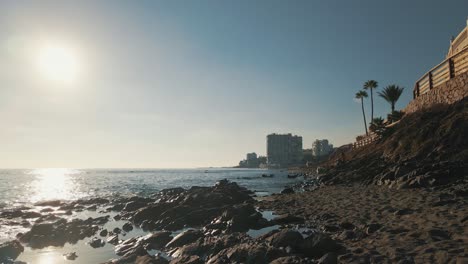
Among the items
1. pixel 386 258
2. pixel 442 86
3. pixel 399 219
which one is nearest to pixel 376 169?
pixel 442 86

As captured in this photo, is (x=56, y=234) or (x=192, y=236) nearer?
(x=192, y=236)

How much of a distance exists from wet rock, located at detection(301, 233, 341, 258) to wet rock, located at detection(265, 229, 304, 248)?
1.08 feet

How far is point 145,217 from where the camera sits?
77.3 feet

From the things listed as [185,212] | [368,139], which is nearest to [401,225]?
[185,212]

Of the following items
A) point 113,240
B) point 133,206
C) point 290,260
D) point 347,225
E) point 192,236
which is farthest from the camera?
point 133,206

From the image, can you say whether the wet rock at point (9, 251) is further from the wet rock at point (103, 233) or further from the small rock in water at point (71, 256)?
the wet rock at point (103, 233)

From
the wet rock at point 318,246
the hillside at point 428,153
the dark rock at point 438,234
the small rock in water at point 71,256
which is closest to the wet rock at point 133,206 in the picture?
the small rock in water at point 71,256

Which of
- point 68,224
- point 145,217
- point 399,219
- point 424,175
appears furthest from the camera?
point 145,217

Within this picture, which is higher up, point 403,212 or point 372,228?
point 403,212

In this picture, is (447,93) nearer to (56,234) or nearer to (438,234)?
(438,234)

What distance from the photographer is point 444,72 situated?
2900cm

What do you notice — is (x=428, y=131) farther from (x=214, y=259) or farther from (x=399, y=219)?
(x=214, y=259)

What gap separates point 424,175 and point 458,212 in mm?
7382

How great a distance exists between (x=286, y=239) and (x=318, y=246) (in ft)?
3.83
